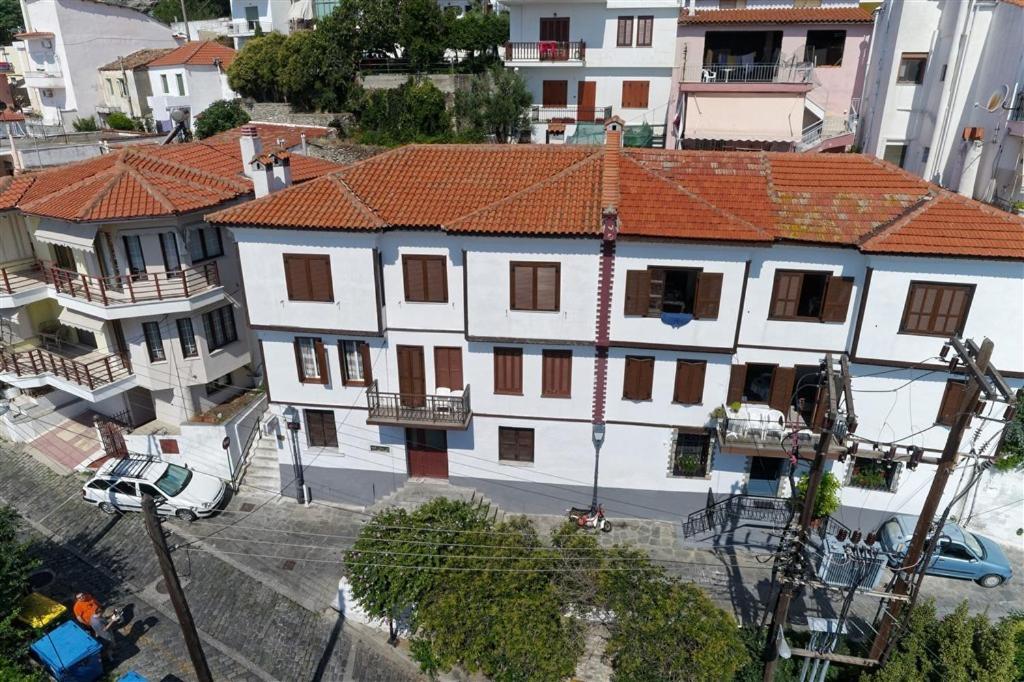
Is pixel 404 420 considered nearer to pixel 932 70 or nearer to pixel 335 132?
pixel 335 132

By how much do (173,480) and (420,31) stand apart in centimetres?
3309

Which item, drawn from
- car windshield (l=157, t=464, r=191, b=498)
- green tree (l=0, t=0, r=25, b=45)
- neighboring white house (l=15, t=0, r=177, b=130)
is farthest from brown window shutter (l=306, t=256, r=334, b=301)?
green tree (l=0, t=0, r=25, b=45)

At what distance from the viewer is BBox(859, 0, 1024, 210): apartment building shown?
87.6 ft

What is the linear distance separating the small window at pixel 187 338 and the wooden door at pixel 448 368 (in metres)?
11.7

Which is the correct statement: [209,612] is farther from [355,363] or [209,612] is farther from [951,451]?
[951,451]

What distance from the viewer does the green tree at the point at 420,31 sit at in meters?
43.4

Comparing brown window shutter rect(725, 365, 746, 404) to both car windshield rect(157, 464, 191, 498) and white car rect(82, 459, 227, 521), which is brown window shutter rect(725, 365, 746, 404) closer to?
white car rect(82, 459, 227, 521)

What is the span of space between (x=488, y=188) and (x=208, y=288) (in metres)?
13.3

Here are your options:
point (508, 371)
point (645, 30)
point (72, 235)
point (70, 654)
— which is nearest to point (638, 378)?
point (508, 371)

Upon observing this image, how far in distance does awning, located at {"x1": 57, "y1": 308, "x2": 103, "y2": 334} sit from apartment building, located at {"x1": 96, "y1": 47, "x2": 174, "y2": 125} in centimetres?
3913

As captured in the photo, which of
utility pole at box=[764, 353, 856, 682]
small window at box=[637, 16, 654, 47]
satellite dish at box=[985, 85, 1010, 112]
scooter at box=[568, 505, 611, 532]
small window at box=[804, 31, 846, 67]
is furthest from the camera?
small window at box=[637, 16, 654, 47]

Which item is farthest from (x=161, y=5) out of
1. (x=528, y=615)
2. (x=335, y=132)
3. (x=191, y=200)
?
(x=528, y=615)

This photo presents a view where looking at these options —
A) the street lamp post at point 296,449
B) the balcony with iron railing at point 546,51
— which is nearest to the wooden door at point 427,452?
the street lamp post at point 296,449

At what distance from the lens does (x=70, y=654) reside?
18.7m
